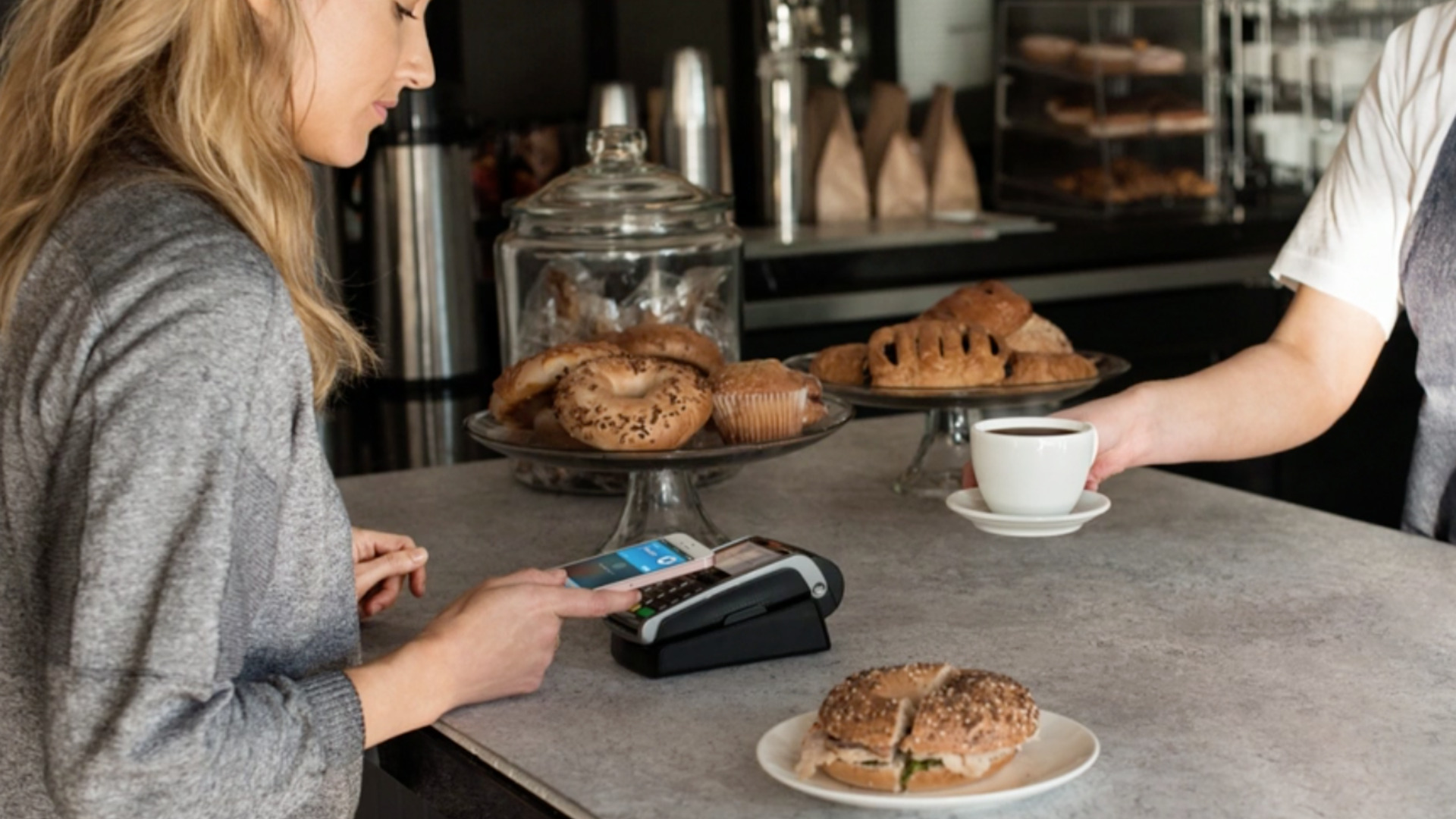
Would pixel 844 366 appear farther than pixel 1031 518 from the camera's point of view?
Yes

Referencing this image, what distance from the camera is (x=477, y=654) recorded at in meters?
1.11

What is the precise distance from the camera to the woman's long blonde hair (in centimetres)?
101

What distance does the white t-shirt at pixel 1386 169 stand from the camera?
5.22 feet

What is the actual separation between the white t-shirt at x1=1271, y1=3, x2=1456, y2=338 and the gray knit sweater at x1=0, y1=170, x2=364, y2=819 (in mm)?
1002

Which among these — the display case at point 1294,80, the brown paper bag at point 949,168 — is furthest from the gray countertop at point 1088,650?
the display case at point 1294,80

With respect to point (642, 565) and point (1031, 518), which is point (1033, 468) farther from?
point (642, 565)

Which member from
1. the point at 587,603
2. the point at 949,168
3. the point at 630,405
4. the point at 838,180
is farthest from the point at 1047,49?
the point at 587,603

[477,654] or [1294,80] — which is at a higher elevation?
[1294,80]

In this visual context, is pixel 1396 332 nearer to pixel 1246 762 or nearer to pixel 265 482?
pixel 1246 762

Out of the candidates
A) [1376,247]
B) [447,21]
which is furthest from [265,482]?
[447,21]

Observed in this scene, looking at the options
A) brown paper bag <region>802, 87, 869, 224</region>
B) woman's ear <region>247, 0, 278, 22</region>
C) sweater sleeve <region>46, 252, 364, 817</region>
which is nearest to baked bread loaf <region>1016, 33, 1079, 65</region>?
brown paper bag <region>802, 87, 869, 224</region>

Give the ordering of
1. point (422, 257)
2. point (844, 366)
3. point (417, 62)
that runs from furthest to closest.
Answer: point (422, 257), point (844, 366), point (417, 62)

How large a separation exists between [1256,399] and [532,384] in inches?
25.9

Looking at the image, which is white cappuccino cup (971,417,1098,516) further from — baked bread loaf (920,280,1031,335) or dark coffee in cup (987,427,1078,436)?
baked bread loaf (920,280,1031,335)
